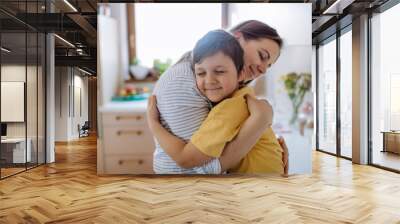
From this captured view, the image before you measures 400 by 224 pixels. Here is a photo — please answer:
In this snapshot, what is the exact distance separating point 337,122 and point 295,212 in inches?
221

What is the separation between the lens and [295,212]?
3.93m

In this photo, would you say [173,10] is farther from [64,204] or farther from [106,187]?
[64,204]

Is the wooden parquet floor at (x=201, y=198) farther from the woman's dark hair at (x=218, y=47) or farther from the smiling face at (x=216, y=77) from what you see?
the woman's dark hair at (x=218, y=47)

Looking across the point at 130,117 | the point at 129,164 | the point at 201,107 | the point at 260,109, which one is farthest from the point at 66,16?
the point at 260,109

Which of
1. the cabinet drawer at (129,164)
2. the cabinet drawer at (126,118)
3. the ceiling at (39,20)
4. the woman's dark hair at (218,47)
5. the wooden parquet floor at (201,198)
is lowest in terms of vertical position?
the wooden parquet floor at (201,198)

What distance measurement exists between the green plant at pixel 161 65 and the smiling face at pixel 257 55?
40.8 inches

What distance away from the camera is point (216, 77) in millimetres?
5484

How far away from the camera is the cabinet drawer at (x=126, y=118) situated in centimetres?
573

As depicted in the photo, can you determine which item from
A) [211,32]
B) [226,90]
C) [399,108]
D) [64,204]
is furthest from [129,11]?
[399,108]

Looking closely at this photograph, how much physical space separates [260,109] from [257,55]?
76 cm

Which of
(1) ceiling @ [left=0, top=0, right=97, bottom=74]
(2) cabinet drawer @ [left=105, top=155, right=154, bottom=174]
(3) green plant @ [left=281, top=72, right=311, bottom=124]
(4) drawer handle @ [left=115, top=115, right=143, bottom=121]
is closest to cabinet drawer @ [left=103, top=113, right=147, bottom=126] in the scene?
(4) drawer handle @ [left=115, top=115, right=143, bottom=121]

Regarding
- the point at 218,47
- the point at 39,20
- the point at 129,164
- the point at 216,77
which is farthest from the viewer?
the point at 39,20

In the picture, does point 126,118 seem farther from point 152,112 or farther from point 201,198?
point 201,198

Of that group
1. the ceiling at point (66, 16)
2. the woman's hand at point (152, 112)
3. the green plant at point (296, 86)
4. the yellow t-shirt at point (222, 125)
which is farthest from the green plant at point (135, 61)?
the green plant at point (296, 86)
